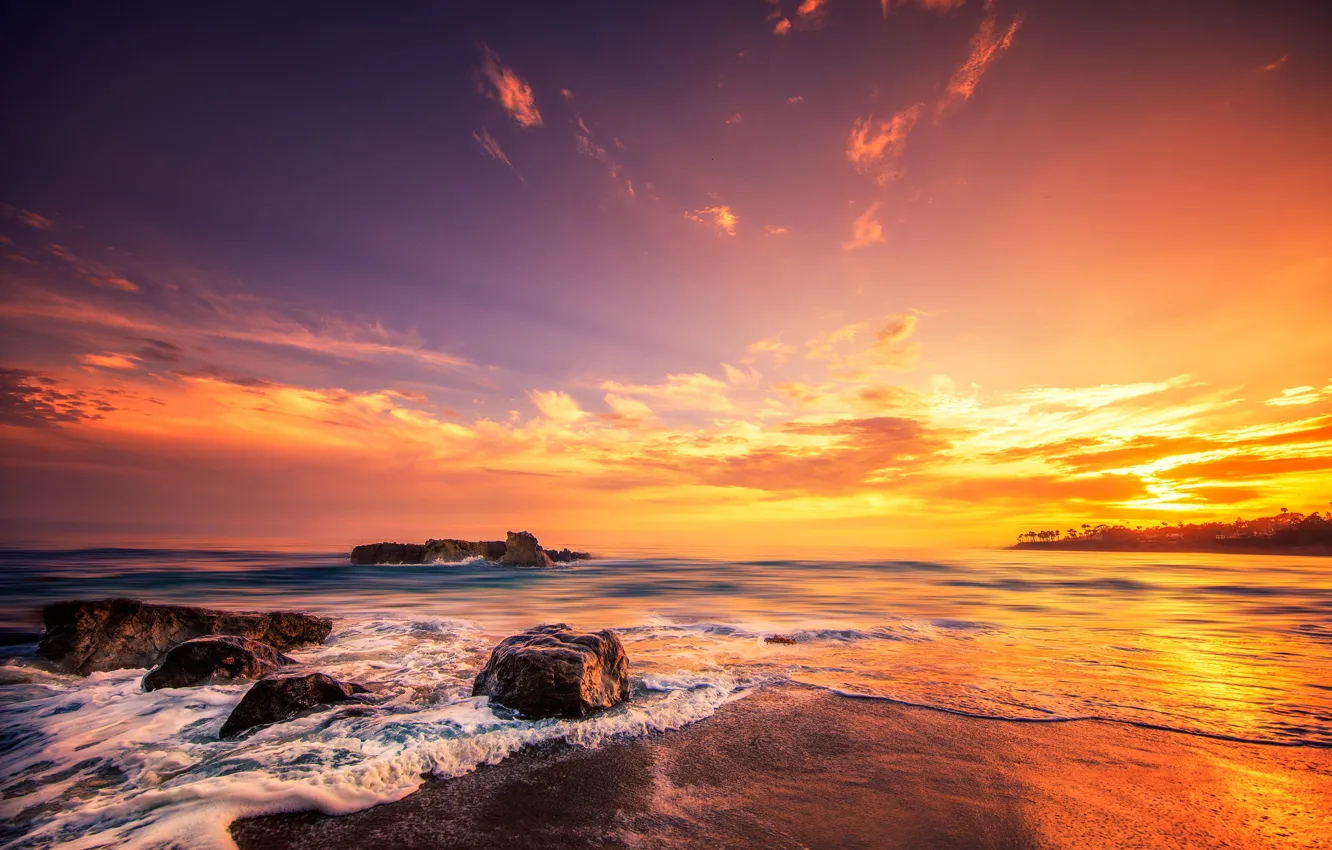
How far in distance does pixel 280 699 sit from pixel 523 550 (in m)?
39.8

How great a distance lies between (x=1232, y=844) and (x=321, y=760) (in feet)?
26.7

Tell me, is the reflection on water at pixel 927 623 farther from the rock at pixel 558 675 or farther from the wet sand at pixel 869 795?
the rock at pixel 558 675

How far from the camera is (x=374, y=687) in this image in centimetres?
838

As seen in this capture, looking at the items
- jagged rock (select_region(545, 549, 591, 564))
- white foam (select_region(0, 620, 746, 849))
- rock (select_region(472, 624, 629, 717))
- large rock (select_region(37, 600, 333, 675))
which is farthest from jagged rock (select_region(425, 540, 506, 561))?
rock (select_region(472, 624, 629, 717))

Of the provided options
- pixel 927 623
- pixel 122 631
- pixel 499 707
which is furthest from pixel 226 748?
pixel 927 623

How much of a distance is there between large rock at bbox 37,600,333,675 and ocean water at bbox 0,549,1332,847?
0.43 m

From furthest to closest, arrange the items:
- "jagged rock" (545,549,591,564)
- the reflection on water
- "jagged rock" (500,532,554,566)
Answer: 1. "jagged rock" (545,549,591,564)
2. "jagged rock" (500,532,554,566)
3. the reflection on water

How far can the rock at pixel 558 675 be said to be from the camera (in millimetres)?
6891

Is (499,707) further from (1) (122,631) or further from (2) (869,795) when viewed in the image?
(1) (122,631)

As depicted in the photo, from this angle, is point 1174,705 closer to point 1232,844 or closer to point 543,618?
point 1232,844

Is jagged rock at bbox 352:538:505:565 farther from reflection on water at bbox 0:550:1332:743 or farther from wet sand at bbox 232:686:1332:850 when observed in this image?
wet sand at bbox 232:686:1332:850

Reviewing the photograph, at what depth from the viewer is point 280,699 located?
6.66 m

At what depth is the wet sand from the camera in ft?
13.6

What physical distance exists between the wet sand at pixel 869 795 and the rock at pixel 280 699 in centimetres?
265
